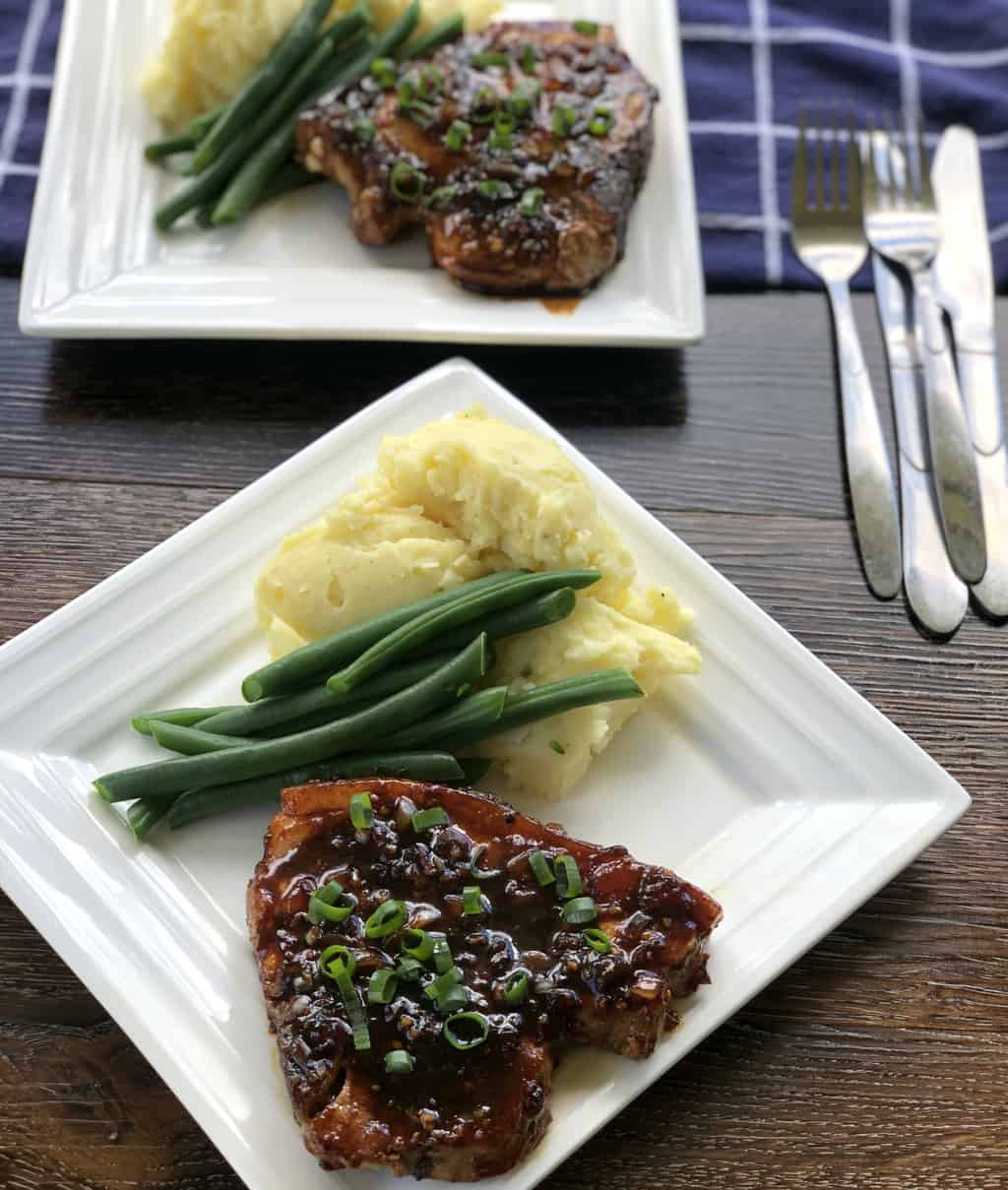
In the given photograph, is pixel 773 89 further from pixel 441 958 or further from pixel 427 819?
pixel 441 958

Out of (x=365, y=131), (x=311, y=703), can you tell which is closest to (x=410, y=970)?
(x=311, y=703)

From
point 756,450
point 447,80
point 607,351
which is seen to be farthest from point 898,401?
point 447,80

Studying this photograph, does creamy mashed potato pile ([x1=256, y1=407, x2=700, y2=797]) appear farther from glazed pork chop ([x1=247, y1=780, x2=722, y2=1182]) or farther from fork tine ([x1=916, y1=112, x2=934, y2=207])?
fork tine ([x1=916, y1=112, x2=934, y2=207])

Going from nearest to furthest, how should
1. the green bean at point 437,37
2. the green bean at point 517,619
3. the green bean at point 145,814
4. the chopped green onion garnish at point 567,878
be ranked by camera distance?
the chopped green onion garnish at point 567,878 → the green bean at point 145,814 → the green bean at point 517,619 → the green bean at point 437,37

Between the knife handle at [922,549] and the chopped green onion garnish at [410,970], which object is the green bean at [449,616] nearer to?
the chopped green onion garnish at [410,970]

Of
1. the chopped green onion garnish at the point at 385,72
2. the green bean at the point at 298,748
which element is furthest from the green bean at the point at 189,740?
the chopped green onion garnish at the point at 385,72

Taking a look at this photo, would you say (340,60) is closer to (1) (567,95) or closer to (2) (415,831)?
(1) (567,95)
